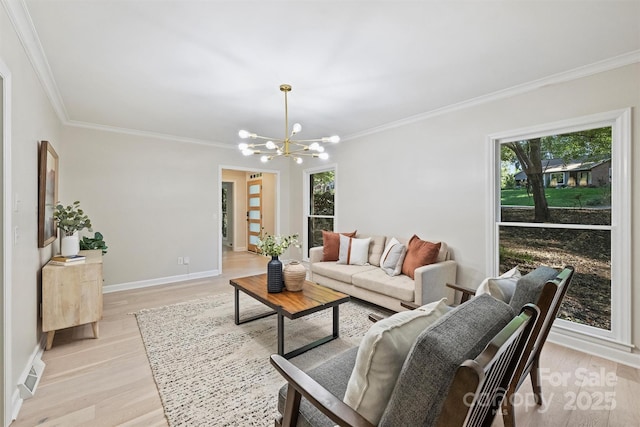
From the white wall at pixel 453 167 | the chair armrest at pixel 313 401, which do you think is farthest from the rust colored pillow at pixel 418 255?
the chair armrest at pixel 313 401

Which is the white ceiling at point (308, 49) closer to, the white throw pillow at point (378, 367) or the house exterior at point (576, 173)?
the house exterior at point (576, 173)

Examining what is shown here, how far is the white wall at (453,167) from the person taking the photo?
8.10 feet

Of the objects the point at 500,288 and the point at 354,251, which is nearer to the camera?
the point at 500,288

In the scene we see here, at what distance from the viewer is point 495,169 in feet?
10.5

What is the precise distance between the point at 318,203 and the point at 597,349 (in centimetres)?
439

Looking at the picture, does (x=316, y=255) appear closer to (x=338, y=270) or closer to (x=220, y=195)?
(x=338, y=270)

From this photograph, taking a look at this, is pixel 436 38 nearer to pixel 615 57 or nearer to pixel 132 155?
pixel 615 57

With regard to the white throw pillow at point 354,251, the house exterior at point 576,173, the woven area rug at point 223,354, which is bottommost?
the woven area rug at point 223,354

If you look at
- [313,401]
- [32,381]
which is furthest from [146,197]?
[313,401]

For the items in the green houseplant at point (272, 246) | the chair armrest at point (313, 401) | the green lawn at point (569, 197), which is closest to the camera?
the chair armrest at point (313, 401)

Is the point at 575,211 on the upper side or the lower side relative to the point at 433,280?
upper

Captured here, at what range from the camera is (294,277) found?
108 inches

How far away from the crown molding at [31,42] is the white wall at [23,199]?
5cm

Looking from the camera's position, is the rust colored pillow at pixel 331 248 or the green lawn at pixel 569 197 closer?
the green lawn at pixel 569 197
